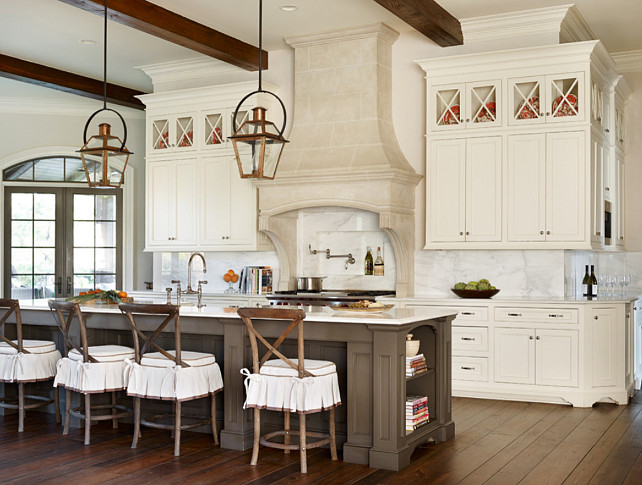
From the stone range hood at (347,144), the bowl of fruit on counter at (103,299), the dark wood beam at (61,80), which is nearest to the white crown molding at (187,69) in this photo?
the dark wood beam at (61,80)

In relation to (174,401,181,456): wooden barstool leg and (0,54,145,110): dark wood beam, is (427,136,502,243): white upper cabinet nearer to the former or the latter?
(174,401,181,456): wooden barstool leg

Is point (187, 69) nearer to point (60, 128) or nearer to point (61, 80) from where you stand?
point (61, 80)

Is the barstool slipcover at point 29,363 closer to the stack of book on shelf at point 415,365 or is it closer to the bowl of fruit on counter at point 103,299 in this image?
the bowl of fruit on counter at point 103,299

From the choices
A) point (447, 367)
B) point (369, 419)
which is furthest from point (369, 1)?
point (369, 419)

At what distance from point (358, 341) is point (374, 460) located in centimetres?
69

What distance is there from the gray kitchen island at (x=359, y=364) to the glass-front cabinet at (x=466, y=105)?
2.39 m

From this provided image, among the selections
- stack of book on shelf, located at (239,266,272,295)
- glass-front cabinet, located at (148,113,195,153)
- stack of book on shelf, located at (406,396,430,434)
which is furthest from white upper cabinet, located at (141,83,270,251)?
stack of book on shelf, located at (406,396,430,434)

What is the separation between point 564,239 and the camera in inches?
256

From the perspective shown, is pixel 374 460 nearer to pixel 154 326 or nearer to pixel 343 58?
pixel 154 326

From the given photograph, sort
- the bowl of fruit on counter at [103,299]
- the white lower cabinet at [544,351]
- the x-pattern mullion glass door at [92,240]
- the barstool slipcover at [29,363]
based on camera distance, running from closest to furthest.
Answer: the barstool slipcover at [29,363] → the bowl of fruit on counter at [103,299] → the white lower cabinet at [544,351] → the x-pattern mullion glass door at [92,240]

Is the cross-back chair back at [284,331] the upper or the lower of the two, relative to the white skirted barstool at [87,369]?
upper

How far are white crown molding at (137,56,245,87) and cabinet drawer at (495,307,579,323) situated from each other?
149 inches

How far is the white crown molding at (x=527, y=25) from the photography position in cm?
655

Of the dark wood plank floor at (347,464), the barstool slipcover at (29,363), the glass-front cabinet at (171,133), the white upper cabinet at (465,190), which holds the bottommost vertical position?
the dark wood plank floor at (347,464)
